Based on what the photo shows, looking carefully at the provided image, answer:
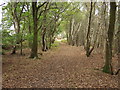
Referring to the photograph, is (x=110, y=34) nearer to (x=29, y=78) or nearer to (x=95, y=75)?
(x=95, y=75)

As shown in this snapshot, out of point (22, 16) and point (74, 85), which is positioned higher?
point (22, 16)

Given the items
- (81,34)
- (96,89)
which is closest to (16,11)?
(96,89)

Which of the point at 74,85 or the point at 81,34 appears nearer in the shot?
the point at 74,85

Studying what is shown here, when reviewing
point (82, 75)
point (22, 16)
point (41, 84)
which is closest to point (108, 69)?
point (82, 75)

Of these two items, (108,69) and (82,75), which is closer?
(82,75)

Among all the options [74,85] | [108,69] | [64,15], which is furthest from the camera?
[64,15]

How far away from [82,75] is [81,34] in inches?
1183

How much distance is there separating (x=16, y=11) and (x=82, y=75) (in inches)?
479

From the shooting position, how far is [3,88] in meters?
5.55

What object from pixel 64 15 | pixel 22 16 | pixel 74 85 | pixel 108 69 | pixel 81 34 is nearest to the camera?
pixel 74 85

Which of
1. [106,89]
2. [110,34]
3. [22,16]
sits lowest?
[106,89]

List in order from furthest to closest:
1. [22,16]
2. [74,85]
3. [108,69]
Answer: [22,16]
[108,69]
[74,85]

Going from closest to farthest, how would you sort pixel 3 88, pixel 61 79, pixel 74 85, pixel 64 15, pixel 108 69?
pixel 3 88 → pixel 74 85 → pixel 61 79 → pixel 108 69 → pixel 64 15

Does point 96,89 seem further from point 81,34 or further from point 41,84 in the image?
point 81,34
